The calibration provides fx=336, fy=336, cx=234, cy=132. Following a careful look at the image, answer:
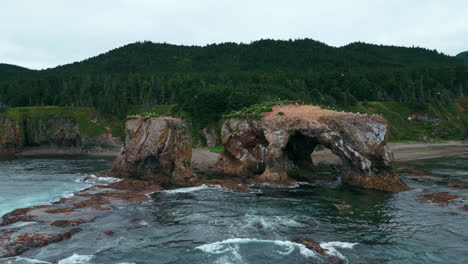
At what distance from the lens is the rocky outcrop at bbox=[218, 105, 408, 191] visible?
149ft

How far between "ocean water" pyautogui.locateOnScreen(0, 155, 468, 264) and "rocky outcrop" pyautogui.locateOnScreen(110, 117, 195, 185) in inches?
282

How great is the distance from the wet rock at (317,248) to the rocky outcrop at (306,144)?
22.7 m

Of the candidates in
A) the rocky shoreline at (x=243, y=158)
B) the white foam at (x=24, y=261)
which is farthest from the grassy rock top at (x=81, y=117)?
the white foam at (x=24, y=261)

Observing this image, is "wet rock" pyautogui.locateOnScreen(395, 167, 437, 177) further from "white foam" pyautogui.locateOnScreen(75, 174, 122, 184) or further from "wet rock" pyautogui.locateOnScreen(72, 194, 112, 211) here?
"white foam" pyautogui.locateOnScreen(75, 174, 122, 184)

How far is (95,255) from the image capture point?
23.7 m

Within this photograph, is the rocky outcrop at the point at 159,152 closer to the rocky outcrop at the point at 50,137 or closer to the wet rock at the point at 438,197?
the wet rock at the point at 438,197

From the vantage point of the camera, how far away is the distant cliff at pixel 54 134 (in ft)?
358

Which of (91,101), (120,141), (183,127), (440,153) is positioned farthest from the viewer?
(91,101)

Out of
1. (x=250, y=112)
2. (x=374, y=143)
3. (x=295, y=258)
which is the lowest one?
(x=295, y=258)

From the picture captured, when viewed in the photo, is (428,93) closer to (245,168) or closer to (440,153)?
(440,153)

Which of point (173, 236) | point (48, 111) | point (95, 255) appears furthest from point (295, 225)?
point (48, 111)

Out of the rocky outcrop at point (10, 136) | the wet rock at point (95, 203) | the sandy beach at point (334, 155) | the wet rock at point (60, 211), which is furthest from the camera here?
the rocky outcrop at point (10, 136)

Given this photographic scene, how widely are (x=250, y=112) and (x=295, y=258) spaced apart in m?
36.9

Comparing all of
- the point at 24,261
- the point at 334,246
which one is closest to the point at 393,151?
the point at 334,246
